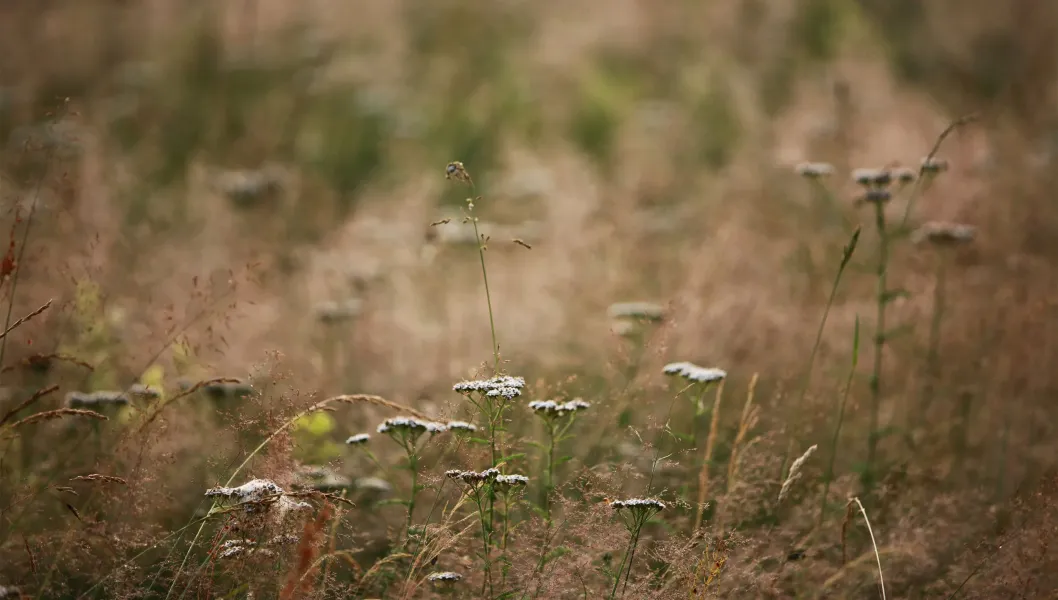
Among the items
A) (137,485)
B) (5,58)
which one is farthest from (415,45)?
(137,485)

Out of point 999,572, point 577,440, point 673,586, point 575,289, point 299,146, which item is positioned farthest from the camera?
point 299,146

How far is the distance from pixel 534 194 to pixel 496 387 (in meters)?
4.03

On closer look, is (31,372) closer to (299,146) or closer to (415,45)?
(299,146)

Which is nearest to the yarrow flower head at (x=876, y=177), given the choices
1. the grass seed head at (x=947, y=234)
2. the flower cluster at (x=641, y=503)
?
the grass seed head at (x=947, y=234)

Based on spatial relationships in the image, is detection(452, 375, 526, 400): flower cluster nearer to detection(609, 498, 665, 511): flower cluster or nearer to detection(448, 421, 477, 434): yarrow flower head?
detection(448, 421, 477, 434): yarrow flower head

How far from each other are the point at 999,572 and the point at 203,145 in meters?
7.12

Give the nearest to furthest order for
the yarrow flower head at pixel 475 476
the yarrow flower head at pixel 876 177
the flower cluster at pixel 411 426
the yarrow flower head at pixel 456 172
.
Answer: the yarrow flower head at pixel 475 476 < the flower cluster at pixel 411 426 < the yarrow flower head at pixel 456 172 < the yarrow flower head at pixel 876 177

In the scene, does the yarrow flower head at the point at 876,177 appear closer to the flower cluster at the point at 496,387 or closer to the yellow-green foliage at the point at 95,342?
the flower cluster at the point at 496,387

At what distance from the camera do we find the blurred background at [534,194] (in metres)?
3.76

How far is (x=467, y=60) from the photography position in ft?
29.6

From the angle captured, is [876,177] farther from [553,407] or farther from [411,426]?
[411,426]

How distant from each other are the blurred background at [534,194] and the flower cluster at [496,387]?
0.42 m

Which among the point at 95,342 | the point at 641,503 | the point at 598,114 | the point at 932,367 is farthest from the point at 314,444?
the point at 598,114

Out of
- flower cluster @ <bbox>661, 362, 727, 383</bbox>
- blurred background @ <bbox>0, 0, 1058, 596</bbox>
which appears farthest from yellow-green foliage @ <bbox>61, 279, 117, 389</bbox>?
flower cluster @ <bbox>661, 362, 727, 383</bbox>
